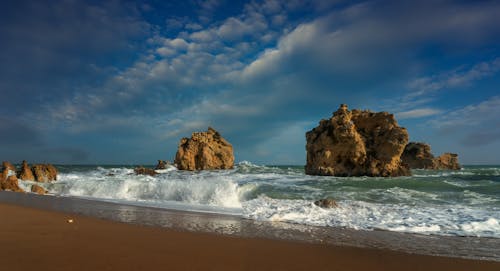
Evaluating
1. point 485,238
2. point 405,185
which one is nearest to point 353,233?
point 485,238

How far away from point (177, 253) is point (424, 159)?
50.4 m

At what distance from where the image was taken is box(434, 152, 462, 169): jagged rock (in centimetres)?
4666

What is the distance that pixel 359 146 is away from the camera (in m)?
24.2

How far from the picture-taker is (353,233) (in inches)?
226

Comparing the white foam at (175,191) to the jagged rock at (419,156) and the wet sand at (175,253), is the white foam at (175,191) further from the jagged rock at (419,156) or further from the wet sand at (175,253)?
the jagged rock at (419,156)

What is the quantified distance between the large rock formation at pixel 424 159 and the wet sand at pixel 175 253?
4644cm

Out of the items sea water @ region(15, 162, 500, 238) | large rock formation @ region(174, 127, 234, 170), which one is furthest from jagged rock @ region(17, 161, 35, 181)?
large rock formation @ region(174, 127, 234, 170)

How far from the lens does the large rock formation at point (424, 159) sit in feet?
151

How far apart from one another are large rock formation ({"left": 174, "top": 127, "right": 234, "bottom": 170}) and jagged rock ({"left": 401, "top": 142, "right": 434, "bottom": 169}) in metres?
26.4

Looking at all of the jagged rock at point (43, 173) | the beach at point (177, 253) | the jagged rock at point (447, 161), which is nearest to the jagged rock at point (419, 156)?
the jagged rock at point (447, 161)

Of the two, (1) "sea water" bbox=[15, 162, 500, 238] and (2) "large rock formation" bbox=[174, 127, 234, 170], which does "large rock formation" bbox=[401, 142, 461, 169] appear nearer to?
(2) "large rock formation" bbox=[174, 127, 234, 170]

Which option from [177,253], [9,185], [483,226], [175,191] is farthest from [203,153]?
[177,253]

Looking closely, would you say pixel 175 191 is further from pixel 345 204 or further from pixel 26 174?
pixel 26 174

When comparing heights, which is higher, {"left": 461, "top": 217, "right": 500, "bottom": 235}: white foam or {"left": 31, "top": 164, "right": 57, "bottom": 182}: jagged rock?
{"left": 31, "top": 164, "right": 57, "bottom": 182}: jagged rock
